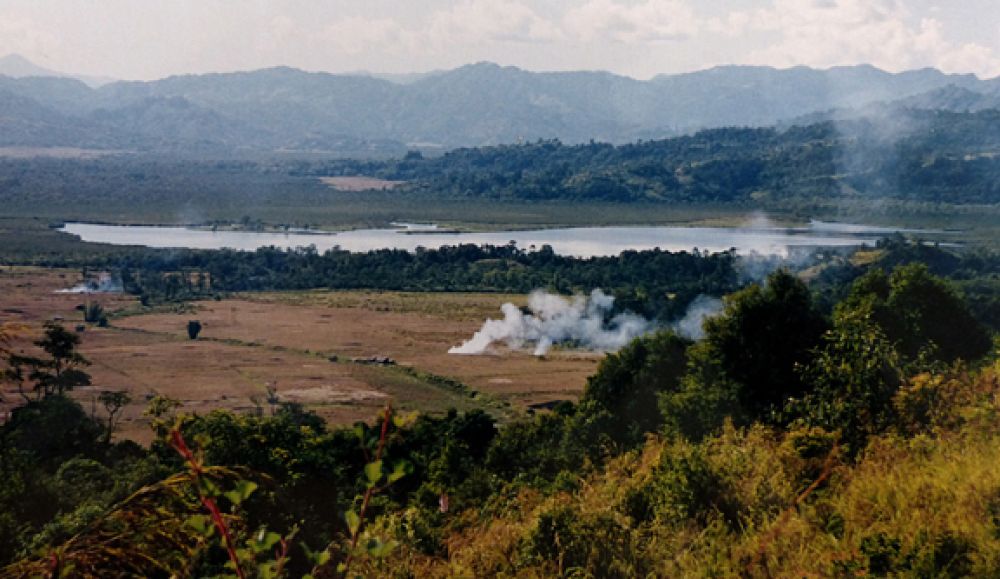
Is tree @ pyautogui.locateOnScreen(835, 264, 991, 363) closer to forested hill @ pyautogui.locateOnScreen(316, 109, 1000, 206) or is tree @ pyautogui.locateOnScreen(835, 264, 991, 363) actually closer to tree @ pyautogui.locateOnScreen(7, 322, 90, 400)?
tree @ pyautogui.locateOnScreen(7, 322, 90, 400)

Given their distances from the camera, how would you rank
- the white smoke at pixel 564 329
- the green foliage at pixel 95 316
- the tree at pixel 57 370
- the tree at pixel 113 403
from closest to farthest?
the tree at pixel 113 403
the tree at pixel 57 370
the white smoke at pixel 564 329
the green foliage at pixel 95 316

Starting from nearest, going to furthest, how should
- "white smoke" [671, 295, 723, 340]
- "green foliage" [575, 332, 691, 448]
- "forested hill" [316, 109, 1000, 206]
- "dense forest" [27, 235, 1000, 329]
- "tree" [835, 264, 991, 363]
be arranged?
"tree" [835, 264, 991, 363], "green foliage" [575, 332, 691, 448], "white smoke" [671, 295, 723, 340], "dense forest" [27, 235, 1000, 329], "forested hill" [316, 109, 1000, 206]

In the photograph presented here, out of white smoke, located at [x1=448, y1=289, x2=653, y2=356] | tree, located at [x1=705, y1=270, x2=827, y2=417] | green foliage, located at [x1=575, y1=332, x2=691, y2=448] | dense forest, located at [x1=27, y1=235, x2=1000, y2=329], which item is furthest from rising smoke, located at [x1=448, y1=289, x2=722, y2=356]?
tree, located at [x1=705, y1=270, x2=827, y2=417]

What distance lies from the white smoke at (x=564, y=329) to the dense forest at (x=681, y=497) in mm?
35128

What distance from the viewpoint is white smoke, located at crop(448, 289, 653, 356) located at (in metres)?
54.8

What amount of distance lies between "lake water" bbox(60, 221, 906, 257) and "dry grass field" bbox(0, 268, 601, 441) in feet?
102

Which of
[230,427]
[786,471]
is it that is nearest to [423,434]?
[230,427]

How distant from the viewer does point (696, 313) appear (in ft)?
185

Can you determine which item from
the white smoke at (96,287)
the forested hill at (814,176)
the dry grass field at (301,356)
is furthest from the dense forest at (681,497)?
the forested hill at (814,176)

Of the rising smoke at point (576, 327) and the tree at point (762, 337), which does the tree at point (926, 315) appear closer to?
the tree at point (762, 337)

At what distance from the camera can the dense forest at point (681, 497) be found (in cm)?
329

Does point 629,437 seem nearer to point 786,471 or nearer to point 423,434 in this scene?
point 423,434

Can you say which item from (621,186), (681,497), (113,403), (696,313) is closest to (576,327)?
(696,313)

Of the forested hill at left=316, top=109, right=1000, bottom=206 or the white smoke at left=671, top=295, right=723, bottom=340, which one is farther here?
the forested hill at left=316, top=109, right=1000, bottom=206
